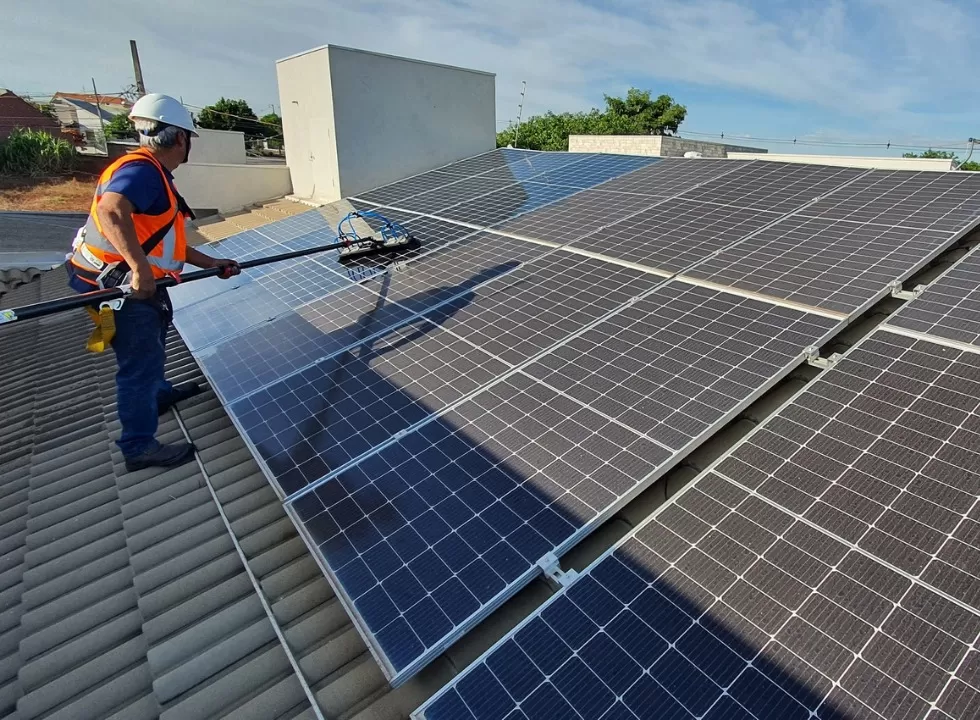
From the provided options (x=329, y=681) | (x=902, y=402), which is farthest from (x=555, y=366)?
(x=329, y=681)

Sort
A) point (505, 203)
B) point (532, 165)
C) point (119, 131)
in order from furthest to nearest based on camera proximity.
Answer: point (119, 131) < point (532, 165) < point (505, 203)

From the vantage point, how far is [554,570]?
3.12 meters

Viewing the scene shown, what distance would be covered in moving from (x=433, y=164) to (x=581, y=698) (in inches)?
652

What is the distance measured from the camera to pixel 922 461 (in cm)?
331

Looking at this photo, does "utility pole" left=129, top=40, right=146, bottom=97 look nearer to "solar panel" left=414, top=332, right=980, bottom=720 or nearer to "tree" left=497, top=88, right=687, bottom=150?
"tree" left=497, top=88, right=687, bottom=150

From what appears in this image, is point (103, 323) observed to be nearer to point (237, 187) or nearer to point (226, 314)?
point (226, 314)

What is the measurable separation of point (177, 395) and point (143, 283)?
2188 mm

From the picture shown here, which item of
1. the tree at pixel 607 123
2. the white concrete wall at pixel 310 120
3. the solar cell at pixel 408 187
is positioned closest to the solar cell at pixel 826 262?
the solar cell at pixel 408 187

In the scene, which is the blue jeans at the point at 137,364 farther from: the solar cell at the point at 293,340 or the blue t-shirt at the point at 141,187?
the blue t-shirt at the point at 141,187

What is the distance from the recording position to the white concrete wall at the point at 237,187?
65.7 ft

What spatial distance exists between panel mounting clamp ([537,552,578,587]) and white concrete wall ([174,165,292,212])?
20.0 meters

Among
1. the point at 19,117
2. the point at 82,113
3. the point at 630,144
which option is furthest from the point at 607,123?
the point at 82,113

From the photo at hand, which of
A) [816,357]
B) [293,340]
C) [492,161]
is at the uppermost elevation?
Answer: [492,161]

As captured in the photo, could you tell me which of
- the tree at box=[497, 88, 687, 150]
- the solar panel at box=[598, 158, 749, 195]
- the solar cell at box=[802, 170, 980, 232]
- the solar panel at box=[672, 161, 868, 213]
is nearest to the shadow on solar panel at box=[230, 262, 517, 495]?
the solar panel at box=[672, 161, 868, 213]
